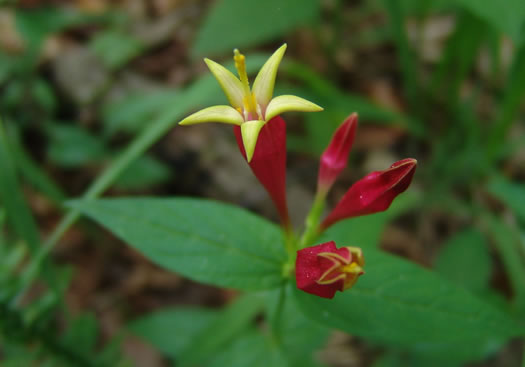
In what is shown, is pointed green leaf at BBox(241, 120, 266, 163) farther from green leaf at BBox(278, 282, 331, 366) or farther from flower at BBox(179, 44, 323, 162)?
green leaf at BBox(278, 282, 331, 366)

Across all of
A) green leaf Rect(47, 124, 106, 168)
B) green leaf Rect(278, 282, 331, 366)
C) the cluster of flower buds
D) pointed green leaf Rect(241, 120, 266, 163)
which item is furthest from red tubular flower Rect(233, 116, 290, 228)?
green leaf Rect(47, 124, 106, 168)

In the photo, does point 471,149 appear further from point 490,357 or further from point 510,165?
point 490,357

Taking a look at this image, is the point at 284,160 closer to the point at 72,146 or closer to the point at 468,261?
A: the point at 468,261

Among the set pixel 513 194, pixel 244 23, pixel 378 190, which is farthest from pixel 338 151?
pixel 244 23

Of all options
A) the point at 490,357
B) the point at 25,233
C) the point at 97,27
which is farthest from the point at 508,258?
the point at 97,27

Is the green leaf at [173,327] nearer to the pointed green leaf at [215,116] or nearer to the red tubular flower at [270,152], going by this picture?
the red tubular flower at [270,152]

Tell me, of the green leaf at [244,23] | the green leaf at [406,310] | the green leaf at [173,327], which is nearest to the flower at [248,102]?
the green leaf at [406,310]

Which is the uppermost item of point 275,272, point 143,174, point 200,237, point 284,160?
point 284,160
